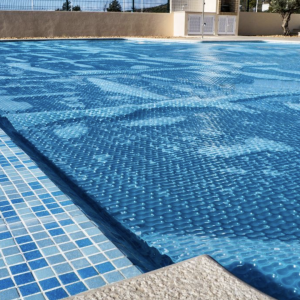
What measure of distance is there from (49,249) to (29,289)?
310 mm

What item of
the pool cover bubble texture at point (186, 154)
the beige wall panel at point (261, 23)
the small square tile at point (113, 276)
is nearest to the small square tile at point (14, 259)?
the small square tile at point (113, 276)

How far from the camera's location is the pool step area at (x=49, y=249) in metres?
1.70

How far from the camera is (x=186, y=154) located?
12.3ft

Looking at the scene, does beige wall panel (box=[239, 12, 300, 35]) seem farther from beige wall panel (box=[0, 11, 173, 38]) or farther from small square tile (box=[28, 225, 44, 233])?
small square tile (box=[28, 225, 44, 233])

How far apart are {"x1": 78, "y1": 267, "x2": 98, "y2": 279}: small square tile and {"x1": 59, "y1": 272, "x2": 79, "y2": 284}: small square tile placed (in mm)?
25

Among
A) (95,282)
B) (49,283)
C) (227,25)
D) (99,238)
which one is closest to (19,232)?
(99,238)

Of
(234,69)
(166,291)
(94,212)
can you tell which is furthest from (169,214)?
(234,69)

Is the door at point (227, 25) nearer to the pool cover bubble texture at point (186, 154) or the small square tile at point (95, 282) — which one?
the pool cover bubble texture at point (186, 154)

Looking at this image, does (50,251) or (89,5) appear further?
(89,5)

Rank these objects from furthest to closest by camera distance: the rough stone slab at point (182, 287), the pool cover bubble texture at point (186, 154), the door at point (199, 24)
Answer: the door at point (199, 24) → the pool cover bubble texture at point (186, 154) → the rough stone slab at point (182, 287)

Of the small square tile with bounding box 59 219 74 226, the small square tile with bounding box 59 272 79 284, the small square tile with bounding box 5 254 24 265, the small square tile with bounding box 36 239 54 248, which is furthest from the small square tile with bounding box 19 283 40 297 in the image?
the small square tile with bounding box 59 219 74 226

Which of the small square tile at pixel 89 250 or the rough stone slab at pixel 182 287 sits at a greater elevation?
the rough stone slab at pixel 182 287

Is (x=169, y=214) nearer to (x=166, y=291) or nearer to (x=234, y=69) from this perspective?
(x=166, y=291)

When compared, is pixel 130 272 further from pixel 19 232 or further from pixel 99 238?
pixel 19 232
